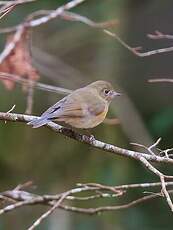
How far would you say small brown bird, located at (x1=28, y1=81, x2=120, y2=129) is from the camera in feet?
11.8

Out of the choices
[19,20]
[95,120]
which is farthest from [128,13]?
[95,120]

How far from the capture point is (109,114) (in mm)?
6625

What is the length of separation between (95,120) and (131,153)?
70 centimetres

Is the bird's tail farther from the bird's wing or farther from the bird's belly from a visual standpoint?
the bird's belly

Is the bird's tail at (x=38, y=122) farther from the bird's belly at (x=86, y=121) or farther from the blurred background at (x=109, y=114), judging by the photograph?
the blurred background at (x=109, y=114)

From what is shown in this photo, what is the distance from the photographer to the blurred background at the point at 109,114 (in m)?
6.70

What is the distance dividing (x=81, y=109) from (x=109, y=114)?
2.87 m

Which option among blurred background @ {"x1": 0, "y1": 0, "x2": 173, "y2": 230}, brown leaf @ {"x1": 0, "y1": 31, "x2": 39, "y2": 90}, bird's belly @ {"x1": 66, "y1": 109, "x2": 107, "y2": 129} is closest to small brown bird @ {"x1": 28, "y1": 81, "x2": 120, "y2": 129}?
bird's belly @ {"x1": 66, "y1": 109, "x2": 107, "y2": 129}

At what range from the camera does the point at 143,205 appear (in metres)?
7.21

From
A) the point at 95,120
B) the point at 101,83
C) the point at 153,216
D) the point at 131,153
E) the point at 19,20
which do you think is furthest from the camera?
the point at 153,216

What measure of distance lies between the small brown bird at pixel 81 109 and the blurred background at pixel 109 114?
8.33 feet

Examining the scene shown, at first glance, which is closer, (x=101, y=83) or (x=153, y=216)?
(x=101, y=83)

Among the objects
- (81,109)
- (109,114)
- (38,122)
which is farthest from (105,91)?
(109,114)

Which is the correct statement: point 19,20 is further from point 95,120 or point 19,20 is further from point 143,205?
point 95,120
